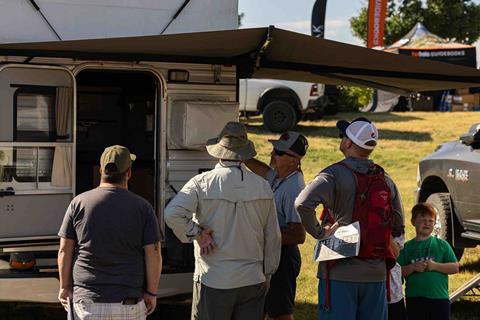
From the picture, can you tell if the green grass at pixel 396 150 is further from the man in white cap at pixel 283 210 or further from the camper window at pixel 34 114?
the camper window at pixel 34 114

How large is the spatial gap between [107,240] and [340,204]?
4.26 ft

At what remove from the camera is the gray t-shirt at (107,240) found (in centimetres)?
403

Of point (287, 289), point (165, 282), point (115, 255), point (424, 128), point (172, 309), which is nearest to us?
point (115, 255)

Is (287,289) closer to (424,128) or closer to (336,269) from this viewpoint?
(336,269)

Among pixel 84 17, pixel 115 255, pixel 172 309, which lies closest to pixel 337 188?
pixel 115 255

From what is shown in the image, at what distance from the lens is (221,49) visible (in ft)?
18.3

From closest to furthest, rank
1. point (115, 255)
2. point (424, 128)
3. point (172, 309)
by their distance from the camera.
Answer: point (115, 255) < point (172, 309) < point (424, 128)

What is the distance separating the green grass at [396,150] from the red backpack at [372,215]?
2694 millimetres

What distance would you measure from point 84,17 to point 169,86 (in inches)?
32.9

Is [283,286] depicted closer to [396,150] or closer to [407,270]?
[407,270]

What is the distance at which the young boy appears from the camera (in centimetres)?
529

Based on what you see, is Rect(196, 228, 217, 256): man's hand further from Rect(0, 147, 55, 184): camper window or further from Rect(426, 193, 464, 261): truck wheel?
Rect(426, 193, 464, 261): truck wheel

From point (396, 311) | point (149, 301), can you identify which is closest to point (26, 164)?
point (149, 301)

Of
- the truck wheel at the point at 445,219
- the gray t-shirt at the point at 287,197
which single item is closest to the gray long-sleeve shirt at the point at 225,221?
the gray t-shirt at the point at 287,197
